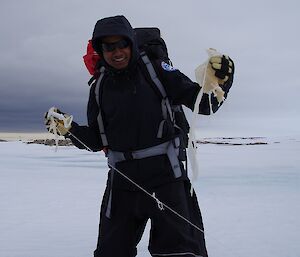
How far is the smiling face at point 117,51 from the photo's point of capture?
91.4 inches

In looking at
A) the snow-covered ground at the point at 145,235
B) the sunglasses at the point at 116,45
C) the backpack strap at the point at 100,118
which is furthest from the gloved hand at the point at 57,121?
the snow-covered ground at the point at 145,235

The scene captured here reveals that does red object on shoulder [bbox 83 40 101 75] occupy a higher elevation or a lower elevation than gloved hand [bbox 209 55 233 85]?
higher

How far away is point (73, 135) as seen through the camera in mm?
2545

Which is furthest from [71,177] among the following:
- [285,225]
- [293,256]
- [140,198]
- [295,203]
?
[140,198]

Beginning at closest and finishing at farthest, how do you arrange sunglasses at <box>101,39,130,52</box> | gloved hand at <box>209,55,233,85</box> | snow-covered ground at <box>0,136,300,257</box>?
gloved hand at <box>209,55,233,85</box> < sunglasses at <box>101,39,130,52</box> < snow-covered ground at <box>0,136,300,257</box>

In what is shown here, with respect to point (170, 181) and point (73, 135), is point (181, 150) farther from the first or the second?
point (73, 135)

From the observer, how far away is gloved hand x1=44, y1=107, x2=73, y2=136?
2.51m

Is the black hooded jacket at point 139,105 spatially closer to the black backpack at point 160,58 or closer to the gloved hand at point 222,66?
the black backpack at point 160,58

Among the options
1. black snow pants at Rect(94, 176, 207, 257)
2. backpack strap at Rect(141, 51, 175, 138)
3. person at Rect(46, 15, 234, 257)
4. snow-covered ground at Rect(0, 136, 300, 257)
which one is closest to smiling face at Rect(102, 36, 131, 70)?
person at Rect(46, 15, 234, 257)

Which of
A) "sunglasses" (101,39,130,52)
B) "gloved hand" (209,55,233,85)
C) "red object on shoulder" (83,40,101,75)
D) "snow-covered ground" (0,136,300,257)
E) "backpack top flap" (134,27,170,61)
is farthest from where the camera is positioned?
"snow-covered ground" (0,136,300,257)

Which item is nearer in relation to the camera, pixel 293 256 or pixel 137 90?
pixel 137 90

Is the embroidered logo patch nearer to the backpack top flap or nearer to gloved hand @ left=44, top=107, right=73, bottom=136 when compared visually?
the backpack top flap

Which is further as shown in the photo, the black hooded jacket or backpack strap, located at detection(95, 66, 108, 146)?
backpack strap, located at detection(95, 66, 108, 146)

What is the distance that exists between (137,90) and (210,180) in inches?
256
